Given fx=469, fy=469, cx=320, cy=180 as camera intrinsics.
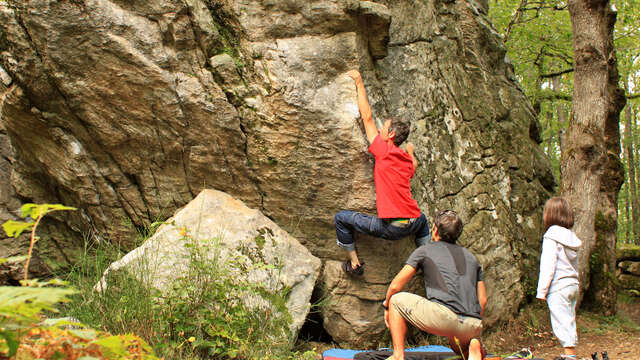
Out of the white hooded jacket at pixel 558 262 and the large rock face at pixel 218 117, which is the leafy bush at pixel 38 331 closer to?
the large rock face at pixel 218 117

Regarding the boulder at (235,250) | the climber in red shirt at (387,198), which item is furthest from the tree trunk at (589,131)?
the boulder at (235,250)

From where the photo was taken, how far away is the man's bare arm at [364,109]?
5.13 meters

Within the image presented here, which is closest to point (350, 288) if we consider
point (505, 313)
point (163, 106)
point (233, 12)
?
point (505, 313)

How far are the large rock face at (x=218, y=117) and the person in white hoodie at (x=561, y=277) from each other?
1235 mm

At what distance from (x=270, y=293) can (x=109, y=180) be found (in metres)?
2.56

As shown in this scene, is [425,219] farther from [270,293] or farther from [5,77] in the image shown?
[5,77]

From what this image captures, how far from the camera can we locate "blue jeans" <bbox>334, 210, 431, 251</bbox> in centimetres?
492

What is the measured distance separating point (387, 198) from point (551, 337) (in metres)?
3.46

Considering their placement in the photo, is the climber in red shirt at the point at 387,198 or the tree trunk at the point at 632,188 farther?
the tree trunk at the point at 632,188

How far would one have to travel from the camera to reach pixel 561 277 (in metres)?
4.79

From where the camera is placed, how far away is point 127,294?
13.1 feet

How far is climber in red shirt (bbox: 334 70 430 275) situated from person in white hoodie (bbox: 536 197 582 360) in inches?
53.0

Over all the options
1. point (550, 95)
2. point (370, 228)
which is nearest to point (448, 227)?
point (370, 228)

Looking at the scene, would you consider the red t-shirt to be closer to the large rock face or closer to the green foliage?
the large rock face
